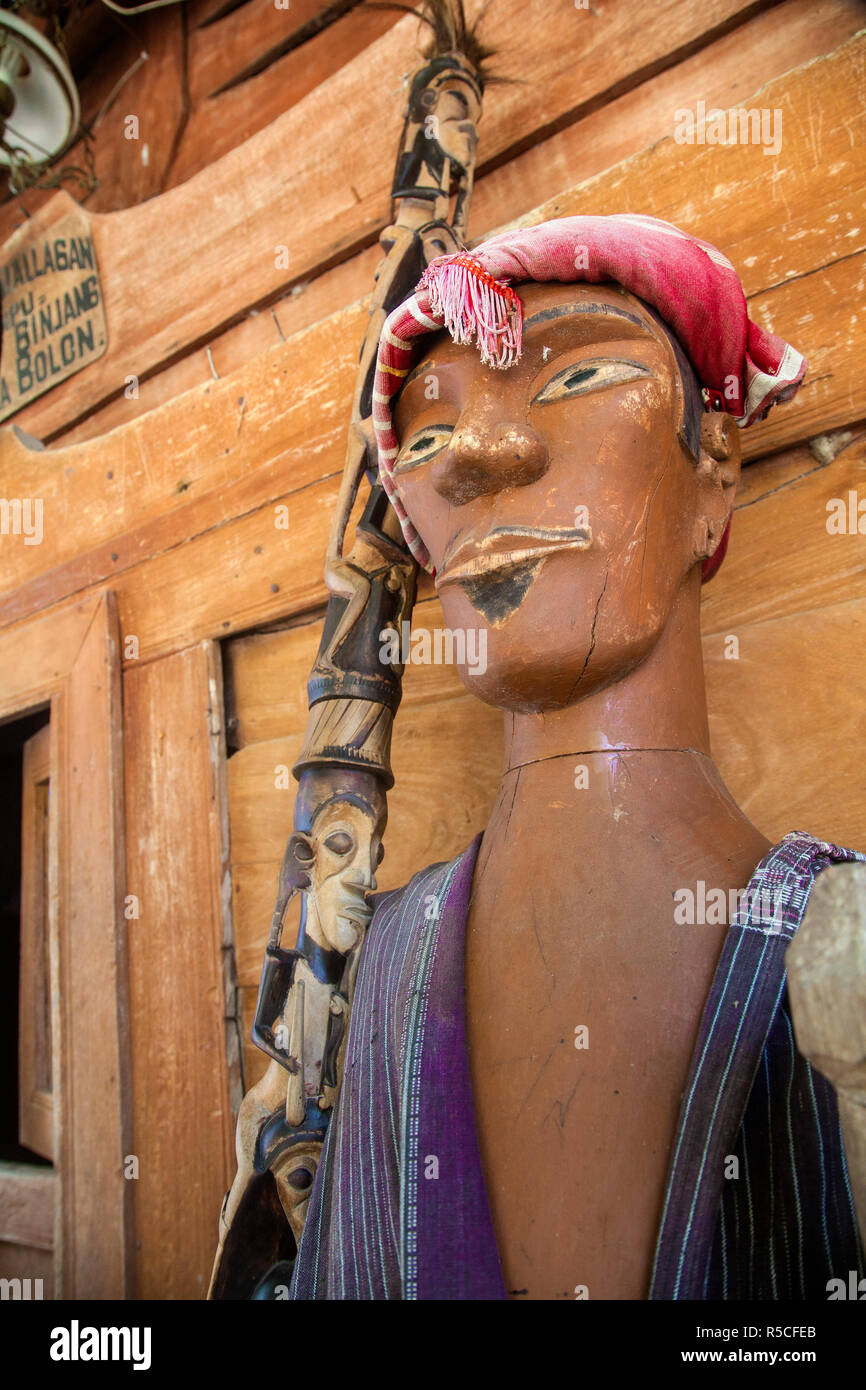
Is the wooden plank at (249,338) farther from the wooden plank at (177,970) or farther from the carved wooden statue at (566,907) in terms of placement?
the carved wooden statue at (566,907)

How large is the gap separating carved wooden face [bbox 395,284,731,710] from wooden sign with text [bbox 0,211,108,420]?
5.61 ft

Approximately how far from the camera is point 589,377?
1.08m

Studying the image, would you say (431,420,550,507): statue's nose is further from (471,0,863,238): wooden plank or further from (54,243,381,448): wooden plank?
(54,243,381,448): wooden plank

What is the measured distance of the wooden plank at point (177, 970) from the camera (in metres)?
1.77

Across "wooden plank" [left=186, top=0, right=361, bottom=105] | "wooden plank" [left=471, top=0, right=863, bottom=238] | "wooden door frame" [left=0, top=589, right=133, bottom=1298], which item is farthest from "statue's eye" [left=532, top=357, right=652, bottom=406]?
"wooden plank" [left=186, top=0, right=361, bottom=105]

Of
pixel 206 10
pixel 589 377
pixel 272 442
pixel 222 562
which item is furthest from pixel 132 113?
pixel 589 377

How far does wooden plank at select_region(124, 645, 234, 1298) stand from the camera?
1.77 m

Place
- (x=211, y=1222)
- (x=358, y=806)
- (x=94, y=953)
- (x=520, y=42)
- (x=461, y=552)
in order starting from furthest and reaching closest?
(x=94, y=953) → (x=520, y=42) → (x=211, y=1222) → (x=358, y=806) → (x=461, y=552)

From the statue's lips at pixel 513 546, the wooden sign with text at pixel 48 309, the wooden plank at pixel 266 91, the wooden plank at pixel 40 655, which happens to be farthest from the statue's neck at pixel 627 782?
the wooden sign with text at pixel 48 309

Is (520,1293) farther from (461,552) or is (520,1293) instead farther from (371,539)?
(371,539)

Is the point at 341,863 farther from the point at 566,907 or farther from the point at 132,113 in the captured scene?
the point at 132,113
